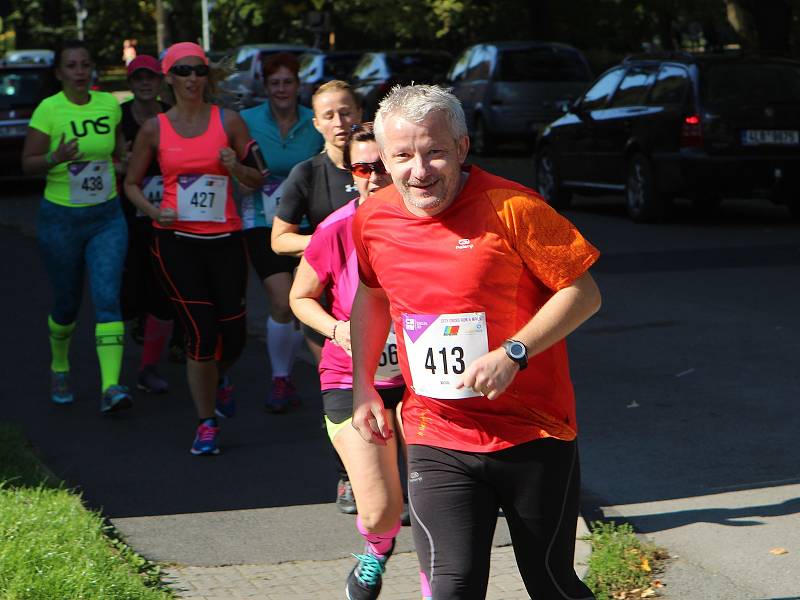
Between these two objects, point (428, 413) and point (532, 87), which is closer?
point (428, 413)

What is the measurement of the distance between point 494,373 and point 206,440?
3693 millimetres

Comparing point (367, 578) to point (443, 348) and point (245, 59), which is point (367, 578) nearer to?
point (443, 348)

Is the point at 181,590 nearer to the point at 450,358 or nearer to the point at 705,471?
the point at 450,358

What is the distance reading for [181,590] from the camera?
4906 mm

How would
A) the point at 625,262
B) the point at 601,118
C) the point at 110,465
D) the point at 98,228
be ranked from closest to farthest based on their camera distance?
the point at 110,465 < the point at 98,228 < the point at 625,262 < the point at 601,118

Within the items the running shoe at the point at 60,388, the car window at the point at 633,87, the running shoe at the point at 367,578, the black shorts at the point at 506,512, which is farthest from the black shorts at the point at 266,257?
the car window at the point at 633,87

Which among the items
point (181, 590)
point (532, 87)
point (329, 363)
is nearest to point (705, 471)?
point (329, 363)

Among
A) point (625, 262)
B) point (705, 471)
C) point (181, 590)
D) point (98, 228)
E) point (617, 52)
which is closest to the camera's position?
point (181, 590)

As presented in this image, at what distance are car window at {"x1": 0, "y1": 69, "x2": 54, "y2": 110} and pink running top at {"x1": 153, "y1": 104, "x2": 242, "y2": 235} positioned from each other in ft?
51.2

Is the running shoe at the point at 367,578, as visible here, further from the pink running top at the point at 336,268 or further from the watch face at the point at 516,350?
the watch face at the point at 516,350

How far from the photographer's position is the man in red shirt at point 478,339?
11.6 feet

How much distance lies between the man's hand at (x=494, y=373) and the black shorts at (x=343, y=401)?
144 cm

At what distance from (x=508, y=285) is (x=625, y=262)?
9.64 m

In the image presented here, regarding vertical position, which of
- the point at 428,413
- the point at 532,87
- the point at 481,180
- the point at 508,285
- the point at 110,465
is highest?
the point at 481,180
